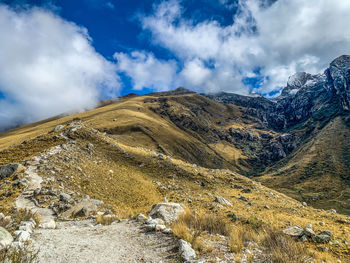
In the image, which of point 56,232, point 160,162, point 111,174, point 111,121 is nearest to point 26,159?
point 111,174

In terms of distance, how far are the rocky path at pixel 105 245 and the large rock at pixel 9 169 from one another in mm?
12223

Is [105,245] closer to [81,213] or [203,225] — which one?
[203,225]

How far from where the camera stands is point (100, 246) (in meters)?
7.57

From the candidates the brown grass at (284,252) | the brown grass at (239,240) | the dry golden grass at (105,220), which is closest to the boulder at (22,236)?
the dry golden grass at (105,220)

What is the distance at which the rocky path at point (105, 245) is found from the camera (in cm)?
645

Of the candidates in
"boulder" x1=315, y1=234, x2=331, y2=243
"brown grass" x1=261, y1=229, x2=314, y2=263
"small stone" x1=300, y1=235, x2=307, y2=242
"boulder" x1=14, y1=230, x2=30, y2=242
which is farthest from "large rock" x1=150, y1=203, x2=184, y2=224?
"boulder" x1=315, y1=234, x2=331, y2=243

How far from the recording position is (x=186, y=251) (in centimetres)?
634

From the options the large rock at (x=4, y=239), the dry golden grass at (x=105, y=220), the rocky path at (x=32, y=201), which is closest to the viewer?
the large rock at (x=4, y=239)

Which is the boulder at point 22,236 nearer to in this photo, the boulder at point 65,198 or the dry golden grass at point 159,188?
the dry golden grass at point 159,188

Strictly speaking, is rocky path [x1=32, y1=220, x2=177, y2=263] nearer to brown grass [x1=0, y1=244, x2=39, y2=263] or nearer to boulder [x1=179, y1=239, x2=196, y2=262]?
boulder [x1=179, y1=239, x2=196, y2=262]

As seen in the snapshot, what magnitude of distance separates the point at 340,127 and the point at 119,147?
840 feet

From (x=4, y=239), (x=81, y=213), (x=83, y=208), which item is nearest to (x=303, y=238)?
(x=4, y=239)

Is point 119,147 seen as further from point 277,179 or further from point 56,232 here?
point 277,179

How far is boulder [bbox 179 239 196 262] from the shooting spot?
607 cm
